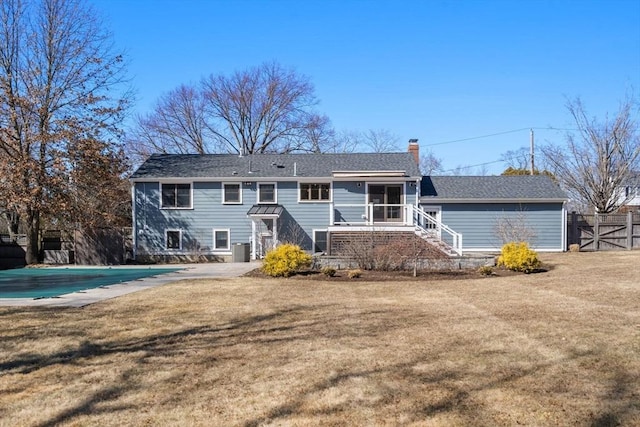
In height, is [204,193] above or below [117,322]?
above

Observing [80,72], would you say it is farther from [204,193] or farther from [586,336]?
[586,336]

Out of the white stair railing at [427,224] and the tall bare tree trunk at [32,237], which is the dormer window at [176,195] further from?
the white stair railing at [427,224]

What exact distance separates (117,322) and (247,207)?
54.4 ft

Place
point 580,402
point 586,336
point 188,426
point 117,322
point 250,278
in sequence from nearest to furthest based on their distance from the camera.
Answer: point 188,426
point 580,402
point 586,336
point 117,322
point 250,278

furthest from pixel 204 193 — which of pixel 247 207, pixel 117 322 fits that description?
pixel 117 322

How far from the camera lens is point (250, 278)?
576 inches

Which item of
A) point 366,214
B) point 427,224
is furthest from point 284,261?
point 427,224

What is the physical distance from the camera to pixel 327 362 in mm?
5480

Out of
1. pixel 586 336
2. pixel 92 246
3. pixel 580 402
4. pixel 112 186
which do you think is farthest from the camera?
pixel 112 186

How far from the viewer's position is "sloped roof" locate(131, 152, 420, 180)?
80.5 ft

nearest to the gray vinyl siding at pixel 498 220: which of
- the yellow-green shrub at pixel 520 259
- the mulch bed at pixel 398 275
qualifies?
the mulch bed at pixel 398 275

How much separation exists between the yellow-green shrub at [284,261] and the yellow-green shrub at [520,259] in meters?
5.95

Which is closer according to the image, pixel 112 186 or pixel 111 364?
pixel 111 364

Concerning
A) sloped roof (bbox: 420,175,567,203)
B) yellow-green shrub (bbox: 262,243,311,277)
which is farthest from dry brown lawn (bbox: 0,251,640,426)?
sloped roof (bbox: 420,175,567,203)
